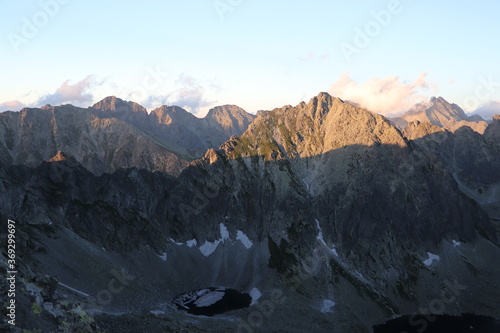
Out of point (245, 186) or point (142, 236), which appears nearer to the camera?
point (142, 236)

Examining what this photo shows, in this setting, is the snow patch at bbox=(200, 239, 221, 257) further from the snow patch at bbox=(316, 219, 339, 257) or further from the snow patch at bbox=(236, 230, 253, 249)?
the snow patch at bbox=(316, 219, 339, 257)

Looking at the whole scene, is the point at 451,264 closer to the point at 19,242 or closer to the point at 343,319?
the point at 343,319

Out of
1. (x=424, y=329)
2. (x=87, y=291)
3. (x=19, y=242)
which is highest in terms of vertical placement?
(x=19, y=242)

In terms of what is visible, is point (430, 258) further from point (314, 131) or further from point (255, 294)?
point (314, 131)

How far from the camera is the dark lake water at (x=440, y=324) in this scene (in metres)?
111

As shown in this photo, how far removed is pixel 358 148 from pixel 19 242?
13447 cm

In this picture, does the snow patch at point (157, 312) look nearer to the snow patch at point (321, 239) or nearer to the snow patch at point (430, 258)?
the snow patch at point (321, 239)

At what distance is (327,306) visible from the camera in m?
117

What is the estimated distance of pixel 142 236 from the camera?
416 feet

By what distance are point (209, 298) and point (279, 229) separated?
4357 centimetres

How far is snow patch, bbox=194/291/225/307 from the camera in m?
107

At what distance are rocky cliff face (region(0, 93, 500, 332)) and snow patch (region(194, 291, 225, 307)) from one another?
7.73 m

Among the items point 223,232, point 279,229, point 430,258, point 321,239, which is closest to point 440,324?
point 430,258

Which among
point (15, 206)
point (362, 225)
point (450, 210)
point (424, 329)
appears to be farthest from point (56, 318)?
point (450, 210)
